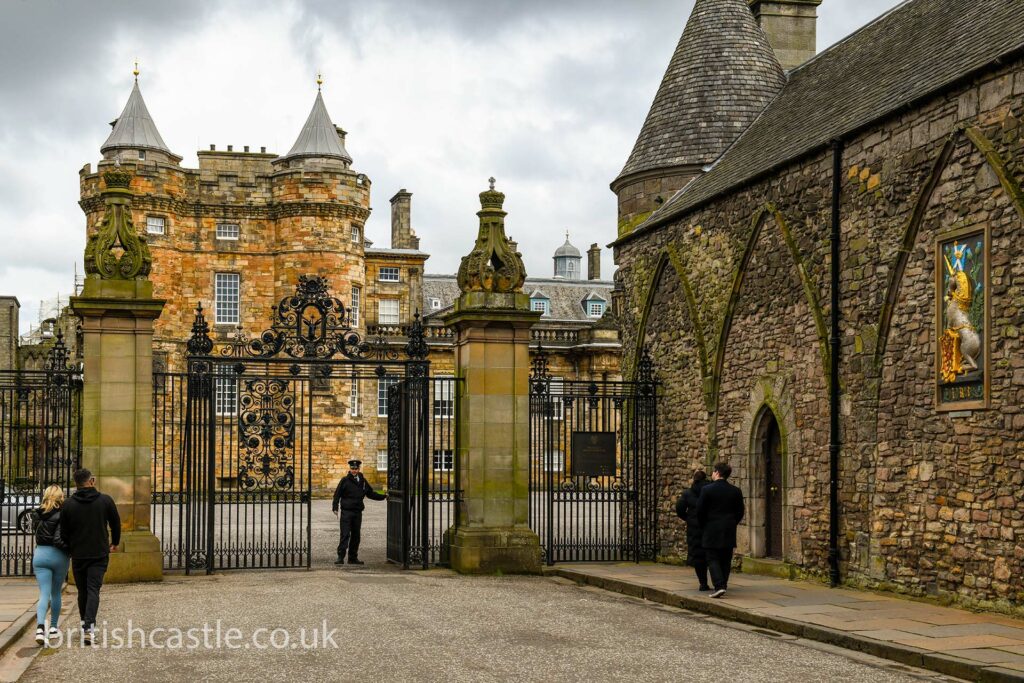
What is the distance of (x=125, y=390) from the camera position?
14.6 metres

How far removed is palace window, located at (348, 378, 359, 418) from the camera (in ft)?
153

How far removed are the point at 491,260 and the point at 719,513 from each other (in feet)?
15.7

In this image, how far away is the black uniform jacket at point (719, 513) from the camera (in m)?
12.7

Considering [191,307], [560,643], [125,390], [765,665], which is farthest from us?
[191,307]

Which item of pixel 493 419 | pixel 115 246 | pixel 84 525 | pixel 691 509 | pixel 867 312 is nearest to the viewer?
pixel 84 525

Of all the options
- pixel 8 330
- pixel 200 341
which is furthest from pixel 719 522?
pixel 8 330

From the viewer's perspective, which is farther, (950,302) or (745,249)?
(745,249)

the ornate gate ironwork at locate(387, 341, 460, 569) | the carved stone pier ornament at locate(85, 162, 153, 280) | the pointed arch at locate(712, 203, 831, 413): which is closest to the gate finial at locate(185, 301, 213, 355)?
the carved stone pier ornament at locate(85, 162, 153, 280)

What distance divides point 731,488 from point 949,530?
209cm

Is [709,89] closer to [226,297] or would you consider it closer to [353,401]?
[353,401]

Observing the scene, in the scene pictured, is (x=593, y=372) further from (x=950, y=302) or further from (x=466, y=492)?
(x=950, y=302)

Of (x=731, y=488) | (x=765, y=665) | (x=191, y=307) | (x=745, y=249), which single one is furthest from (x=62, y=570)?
(x=191, y=307)

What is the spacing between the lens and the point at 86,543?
10.1m

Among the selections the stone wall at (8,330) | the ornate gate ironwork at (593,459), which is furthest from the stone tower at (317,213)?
the ornate gate ironwork at (593,459)
